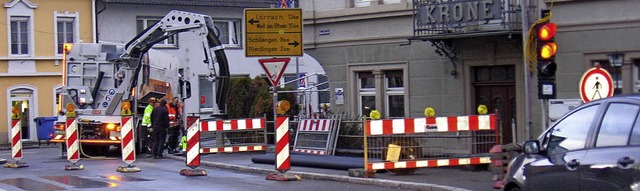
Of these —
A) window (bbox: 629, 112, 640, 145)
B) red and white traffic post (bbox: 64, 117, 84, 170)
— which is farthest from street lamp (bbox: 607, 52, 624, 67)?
red and white traffic post (bbox: 64, 117, 84, 170)

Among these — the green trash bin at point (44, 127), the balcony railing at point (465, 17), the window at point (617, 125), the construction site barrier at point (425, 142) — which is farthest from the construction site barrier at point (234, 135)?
the green trash bin at point (44, 127)

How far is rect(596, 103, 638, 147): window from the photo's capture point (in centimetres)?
818

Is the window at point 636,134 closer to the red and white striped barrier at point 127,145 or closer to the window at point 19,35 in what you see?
the red and white striped barrier at point 127,145

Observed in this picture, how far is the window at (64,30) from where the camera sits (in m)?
41.8

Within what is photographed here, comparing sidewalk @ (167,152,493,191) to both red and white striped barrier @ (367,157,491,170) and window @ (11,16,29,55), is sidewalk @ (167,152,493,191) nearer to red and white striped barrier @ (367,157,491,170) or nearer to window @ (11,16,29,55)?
red and white striped barrier @ (367,157,491,170)

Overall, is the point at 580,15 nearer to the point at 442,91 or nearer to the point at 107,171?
the point at 442,91

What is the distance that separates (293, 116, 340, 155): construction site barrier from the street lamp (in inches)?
225

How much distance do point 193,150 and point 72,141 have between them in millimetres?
3312

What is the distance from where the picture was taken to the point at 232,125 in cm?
2292

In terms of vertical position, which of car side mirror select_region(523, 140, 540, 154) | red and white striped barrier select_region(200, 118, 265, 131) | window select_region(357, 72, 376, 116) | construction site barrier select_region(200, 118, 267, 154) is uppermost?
window select_region(357, 72, 376, 116)

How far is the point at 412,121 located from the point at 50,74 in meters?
27.2

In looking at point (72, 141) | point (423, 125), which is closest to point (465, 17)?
point (423, 125)

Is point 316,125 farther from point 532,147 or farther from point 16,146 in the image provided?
point 532,147

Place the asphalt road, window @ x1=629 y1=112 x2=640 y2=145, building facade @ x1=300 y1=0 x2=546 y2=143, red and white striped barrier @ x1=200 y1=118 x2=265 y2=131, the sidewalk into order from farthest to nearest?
red and white striped barrier @ x1=200 y1=118 x2=265 y2=131, building facade @ x1=300 y1=0 x2=546 y2=143, the asphalt road, the sidewalk, window @ x1=629 y1=112 x2=640 y2=145
